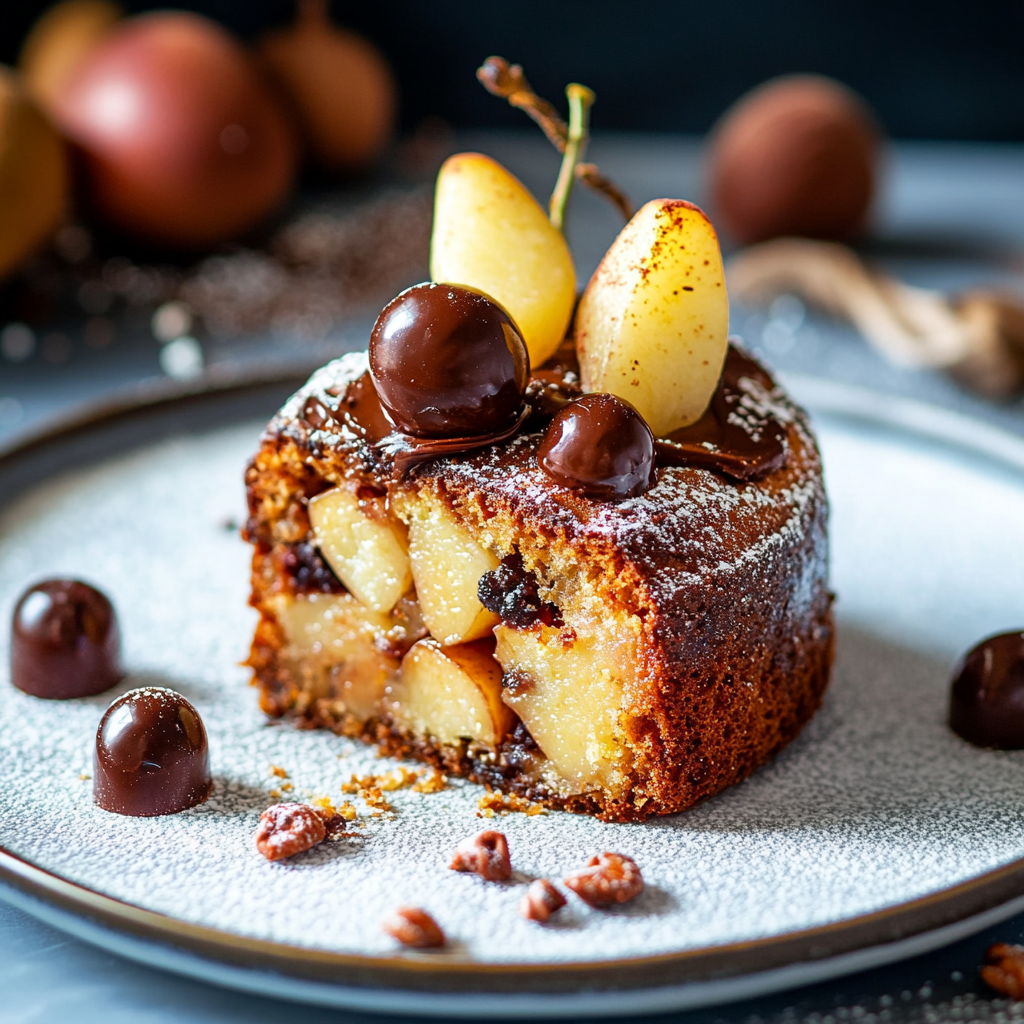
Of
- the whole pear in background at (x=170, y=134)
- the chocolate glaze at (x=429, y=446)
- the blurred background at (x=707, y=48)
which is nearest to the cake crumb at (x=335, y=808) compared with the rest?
the chocolate glaze at (x=429, y=446)

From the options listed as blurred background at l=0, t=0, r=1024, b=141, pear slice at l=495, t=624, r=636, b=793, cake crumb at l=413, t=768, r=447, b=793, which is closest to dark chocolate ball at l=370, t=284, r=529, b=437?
pear slice at l=495, t=624, r=636, b=793

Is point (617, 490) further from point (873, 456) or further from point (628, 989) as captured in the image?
point (873, 456)

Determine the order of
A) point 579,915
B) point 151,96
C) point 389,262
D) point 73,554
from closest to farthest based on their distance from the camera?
point 579,915, point 73,554, point 151,96, point 389,262

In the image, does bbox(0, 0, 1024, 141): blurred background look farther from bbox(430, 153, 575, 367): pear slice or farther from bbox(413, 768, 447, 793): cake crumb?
bbox(413, 768, 447, 793): cake crumb

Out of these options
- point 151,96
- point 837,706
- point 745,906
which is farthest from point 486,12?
point 745,906

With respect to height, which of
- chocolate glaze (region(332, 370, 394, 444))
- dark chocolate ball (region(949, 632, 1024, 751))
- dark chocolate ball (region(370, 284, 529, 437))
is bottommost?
dark chocolate ball (region(949, 632, 1024, 751))

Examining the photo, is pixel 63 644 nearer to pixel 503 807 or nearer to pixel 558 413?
pixel 503 807

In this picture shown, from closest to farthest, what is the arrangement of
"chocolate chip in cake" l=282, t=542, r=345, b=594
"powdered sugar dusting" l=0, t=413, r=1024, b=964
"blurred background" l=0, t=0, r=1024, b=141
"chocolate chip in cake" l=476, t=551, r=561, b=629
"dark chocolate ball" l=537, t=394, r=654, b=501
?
"powdered sugar dusting" l=0, t=413, r=1024, b=964 → "dark chocolate ball" l=537, t=394, r=654, b=501 → "chocolate chip in cake" l=476, t=551, r=561, b=629 → "chocolate chip in cake" l=282, t=542, r=345, b=594 → "blurred background" l=0, t=0, r=1024, b=141
